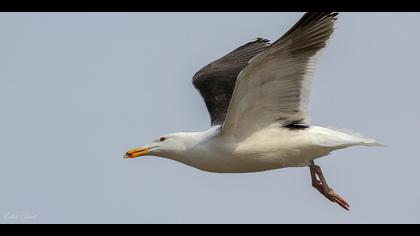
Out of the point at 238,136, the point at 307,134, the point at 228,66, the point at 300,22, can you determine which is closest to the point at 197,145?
the point at 238,136

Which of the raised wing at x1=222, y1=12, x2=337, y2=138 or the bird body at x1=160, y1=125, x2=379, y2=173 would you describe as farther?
the bird body at x1=160, y1=125, x2=379, y2=173

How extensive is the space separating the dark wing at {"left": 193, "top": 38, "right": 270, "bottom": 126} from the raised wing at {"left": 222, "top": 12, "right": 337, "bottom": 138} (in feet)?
4.78

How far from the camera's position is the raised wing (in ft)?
35.1

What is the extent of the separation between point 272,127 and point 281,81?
665 mm

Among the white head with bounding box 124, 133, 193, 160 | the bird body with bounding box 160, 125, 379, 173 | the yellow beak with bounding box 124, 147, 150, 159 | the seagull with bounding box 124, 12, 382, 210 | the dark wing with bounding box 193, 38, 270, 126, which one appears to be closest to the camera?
the seagull with bounding box 124, 12, 382, 210

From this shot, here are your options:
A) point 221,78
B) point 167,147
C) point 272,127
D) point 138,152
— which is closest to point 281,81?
point 272,127

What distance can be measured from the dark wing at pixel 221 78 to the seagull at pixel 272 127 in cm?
128

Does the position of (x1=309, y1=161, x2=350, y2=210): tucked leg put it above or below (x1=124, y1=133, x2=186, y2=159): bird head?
below

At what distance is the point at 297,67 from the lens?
11.0 metres

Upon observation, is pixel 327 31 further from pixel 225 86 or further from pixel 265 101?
pixel 225 86

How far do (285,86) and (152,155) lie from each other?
1.90m

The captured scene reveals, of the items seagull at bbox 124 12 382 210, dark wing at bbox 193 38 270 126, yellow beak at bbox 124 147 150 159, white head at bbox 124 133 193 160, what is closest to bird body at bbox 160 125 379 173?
seagull at bbox 124 12 382 210

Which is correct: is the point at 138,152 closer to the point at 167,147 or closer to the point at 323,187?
the point at 167,147

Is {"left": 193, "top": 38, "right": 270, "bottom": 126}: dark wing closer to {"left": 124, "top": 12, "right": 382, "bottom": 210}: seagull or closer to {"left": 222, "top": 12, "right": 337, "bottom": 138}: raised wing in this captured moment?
{"left": 124, "top": 12, "right": 382, "bottom": 210}: seagull
